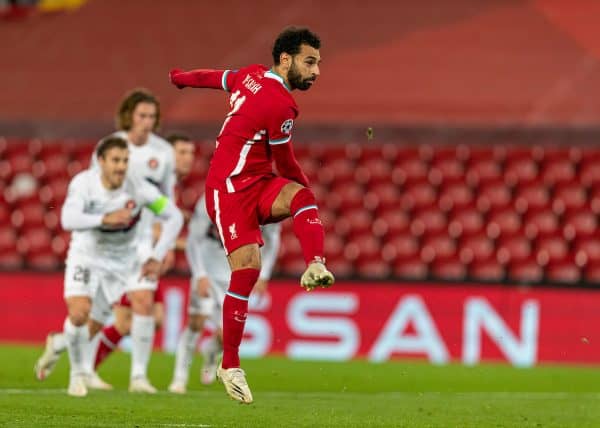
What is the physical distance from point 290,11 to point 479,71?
2.75 metres

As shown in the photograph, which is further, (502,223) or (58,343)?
(502,223)

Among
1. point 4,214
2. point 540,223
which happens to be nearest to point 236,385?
point 540,223

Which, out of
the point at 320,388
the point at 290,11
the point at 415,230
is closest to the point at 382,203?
the point at 415,230

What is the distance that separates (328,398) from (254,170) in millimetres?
2572

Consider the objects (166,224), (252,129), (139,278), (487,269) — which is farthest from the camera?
(487,269)

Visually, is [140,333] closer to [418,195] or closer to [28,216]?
[418,195]

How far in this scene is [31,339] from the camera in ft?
Answer: 49.7

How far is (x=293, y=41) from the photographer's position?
287 inches

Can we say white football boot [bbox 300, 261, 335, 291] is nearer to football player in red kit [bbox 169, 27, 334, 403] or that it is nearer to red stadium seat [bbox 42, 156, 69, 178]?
football player in red kit [bbox 169, 27, 334, 403]

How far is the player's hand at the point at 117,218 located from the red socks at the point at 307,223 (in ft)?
7.33

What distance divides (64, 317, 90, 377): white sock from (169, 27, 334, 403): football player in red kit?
211 cm

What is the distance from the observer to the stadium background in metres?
14.5

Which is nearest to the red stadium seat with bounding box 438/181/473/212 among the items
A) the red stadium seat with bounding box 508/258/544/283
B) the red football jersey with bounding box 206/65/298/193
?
the red stadium seat with bounding box 508/258/544/283

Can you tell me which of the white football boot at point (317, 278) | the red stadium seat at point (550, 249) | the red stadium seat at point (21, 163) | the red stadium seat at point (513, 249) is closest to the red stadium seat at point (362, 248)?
the red stadium seat at point (513, 249)
